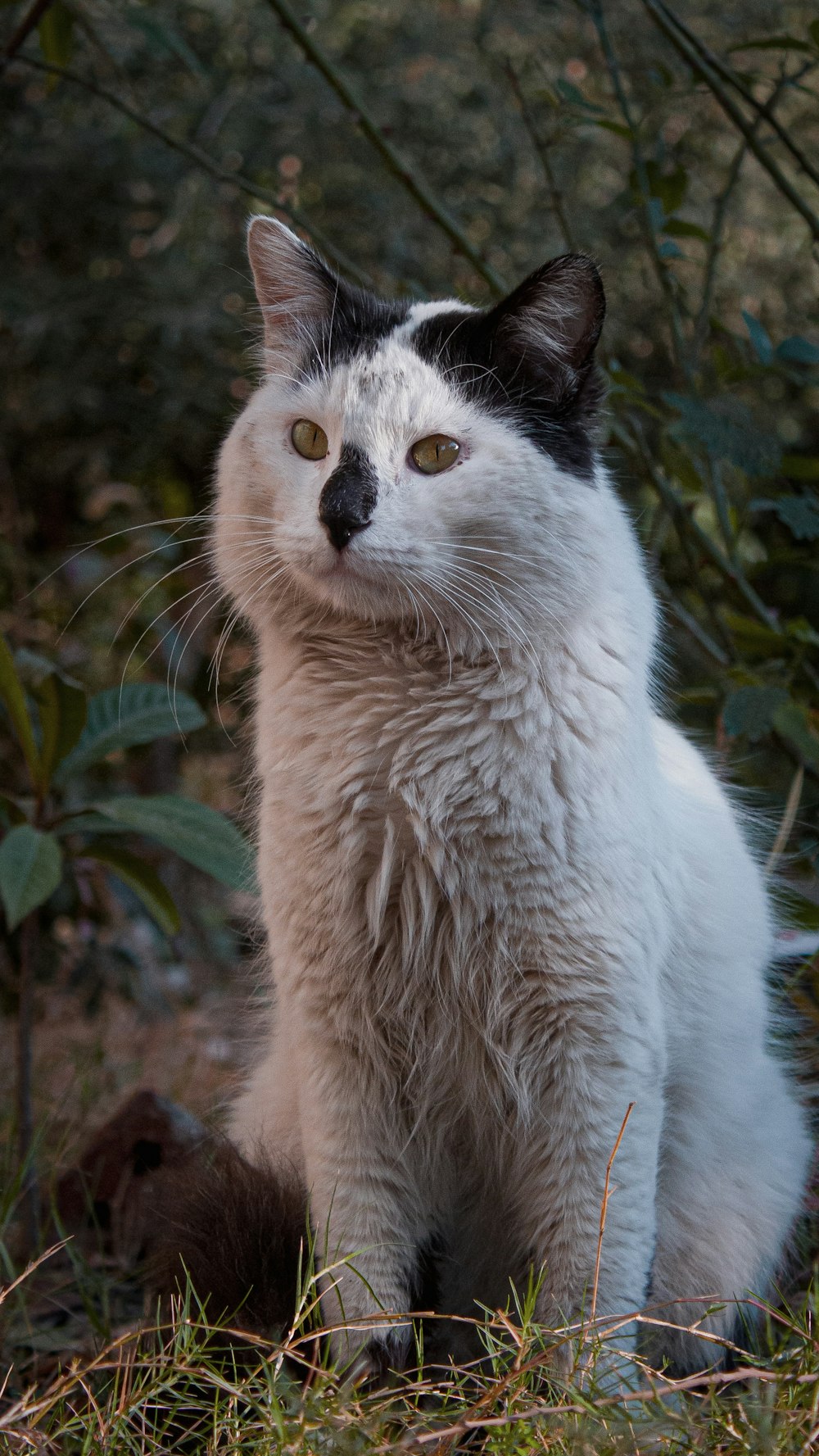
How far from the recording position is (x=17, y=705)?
2062 millimetres

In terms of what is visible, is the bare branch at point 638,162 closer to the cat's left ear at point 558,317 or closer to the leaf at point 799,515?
the leaf at point 799,515

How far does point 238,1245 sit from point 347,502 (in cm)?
96

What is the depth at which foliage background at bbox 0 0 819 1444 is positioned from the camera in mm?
3135

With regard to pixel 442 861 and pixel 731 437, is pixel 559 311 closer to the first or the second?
pixel 731 437

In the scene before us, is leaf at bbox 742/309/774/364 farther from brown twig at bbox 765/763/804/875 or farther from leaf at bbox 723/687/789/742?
brown twig at bbox 765/763/804/875

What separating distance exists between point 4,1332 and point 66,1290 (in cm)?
36

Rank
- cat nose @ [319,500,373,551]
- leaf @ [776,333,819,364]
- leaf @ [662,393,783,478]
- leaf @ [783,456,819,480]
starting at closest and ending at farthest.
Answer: cat nose @ [319,500,373,551] < leaf @ [662,393,783,478] < leaf @ [776,333,819,364] < leaf @ [783,456,819,480]

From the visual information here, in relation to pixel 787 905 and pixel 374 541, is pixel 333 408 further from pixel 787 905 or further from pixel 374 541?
pixel 787 905

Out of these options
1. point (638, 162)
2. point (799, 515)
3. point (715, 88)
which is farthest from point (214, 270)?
point (799, 515)

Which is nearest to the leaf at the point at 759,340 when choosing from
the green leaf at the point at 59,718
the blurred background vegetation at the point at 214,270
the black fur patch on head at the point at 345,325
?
the blurred background vegetation at the point at 214,270

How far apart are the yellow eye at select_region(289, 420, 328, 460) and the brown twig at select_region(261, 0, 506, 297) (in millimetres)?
933

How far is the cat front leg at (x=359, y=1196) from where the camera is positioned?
5.00ft

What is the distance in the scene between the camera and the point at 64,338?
3391 millimetres

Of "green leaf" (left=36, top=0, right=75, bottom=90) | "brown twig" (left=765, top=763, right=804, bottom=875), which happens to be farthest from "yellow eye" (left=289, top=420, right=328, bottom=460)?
"green leaf" (left=36, top=0, right=75, bottom=90)
